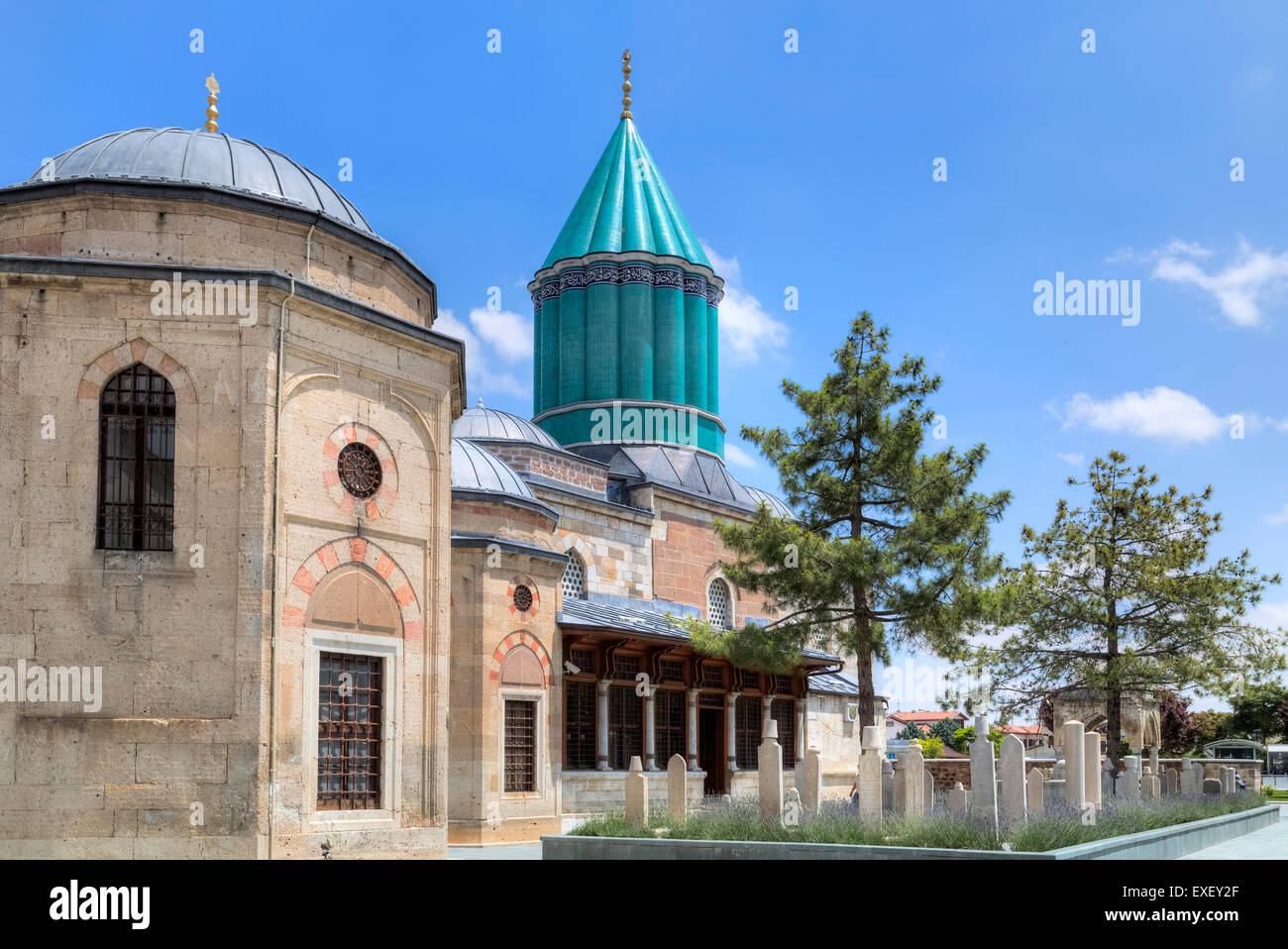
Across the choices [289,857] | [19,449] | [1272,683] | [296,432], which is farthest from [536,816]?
[1272,683]

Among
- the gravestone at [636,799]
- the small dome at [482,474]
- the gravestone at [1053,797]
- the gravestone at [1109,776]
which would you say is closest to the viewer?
the gravestone at [636,799]

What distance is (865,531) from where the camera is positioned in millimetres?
19781

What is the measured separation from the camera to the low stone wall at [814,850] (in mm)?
11828

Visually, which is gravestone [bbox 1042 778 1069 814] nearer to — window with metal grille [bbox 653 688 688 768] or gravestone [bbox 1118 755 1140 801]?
gravestone [bbox 1118 755 1140 801]

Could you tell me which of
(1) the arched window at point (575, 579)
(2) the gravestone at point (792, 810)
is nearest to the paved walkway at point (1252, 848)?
(2) the gravestone at point (792, 810)

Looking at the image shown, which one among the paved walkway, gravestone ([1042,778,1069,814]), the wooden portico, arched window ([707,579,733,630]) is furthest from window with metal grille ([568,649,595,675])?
the paved walkway

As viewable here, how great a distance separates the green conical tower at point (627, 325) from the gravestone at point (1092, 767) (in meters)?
14.3

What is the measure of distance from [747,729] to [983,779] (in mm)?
12866

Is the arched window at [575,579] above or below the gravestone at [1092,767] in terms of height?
above

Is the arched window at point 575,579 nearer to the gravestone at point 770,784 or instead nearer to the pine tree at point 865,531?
the pine tree at point 865,531

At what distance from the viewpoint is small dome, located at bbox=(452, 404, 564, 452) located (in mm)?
24758

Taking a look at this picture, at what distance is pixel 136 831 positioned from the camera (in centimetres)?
1198

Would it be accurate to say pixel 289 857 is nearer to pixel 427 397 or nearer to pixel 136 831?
pixel 136 831

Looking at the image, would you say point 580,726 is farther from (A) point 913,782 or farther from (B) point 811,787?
(A) point 913,782
